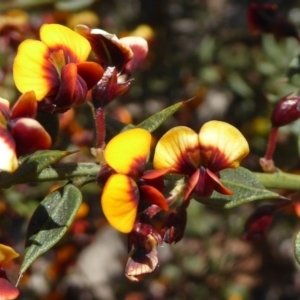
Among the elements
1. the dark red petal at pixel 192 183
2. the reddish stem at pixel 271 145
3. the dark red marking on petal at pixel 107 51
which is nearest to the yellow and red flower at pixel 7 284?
the dark red petal at pixel 192 183

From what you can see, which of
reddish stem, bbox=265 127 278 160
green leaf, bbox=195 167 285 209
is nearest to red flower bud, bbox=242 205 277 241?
reddish stem, bbox=265 127 278 160

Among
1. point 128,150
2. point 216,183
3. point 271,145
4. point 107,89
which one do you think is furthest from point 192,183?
point 271,145

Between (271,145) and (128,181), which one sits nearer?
(128,181)

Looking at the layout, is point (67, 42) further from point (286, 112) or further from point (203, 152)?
point (286, 112)

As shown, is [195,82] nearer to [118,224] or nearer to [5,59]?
[5,59]

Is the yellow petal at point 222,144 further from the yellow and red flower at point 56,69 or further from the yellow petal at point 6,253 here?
the yellow petal at point 6,253
